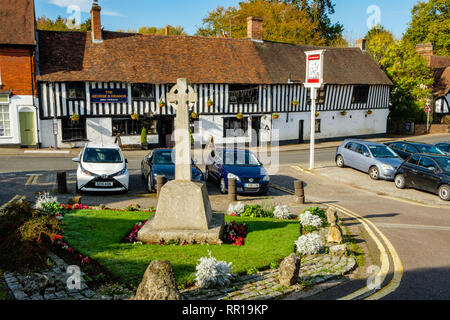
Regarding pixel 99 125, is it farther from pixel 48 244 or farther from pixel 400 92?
pixel 400 92

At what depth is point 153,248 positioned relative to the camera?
8.71m

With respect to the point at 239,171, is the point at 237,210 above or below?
below

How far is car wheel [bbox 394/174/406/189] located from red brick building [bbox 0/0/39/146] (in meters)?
21.8

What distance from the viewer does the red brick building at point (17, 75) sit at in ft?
81.6

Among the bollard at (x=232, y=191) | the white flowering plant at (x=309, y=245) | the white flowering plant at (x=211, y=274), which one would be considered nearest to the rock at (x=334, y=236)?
the white flowering plant at (x=309, y=245)

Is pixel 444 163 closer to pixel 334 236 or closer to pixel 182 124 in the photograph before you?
pixel 334 236

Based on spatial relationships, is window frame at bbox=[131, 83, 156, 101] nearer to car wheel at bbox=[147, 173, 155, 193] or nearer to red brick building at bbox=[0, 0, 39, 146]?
red brick building at bbox=[0, 0, 39, 146]

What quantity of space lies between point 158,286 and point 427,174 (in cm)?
1423

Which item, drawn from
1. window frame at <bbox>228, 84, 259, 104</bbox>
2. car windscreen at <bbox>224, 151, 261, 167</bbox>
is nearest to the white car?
car windscreen at <bbox>224, 151, 261, 167</bbox>

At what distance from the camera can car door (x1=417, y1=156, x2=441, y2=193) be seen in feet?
52.3

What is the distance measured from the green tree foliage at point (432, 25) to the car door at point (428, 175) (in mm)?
45355

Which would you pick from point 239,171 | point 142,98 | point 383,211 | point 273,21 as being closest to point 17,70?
point 142,98
